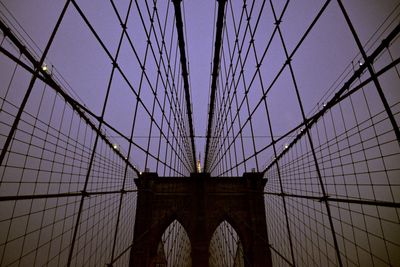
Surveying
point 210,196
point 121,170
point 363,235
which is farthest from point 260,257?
point 363,235

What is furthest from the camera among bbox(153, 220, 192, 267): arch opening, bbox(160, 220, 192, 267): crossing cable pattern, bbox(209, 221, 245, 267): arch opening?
bbox(209, 221, 245, 267): arch opening

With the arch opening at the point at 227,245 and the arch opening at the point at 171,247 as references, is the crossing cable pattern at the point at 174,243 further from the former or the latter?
the arch opening at the point at 227,245

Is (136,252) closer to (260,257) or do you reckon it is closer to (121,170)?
(121,170)

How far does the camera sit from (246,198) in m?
12.3

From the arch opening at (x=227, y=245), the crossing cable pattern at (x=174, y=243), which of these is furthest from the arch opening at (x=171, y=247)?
the arch opening at (x=227, y=245)

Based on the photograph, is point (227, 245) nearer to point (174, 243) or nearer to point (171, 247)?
point (174, 243)

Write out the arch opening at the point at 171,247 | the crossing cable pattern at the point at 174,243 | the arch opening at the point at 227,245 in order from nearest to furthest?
the crossing cable pattern at the point at 174,243, the arch opening at the point at 171,247, the arch opening at the point at 227,245

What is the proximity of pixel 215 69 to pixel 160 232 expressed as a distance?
9.55 m

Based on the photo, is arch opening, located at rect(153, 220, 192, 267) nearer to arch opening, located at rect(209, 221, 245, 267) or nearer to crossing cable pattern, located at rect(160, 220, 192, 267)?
crossing cable pattern, located at rect(160, 220, 192, 267)

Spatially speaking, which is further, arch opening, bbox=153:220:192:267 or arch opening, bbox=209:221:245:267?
arch opening, bbox=209:221:245:267

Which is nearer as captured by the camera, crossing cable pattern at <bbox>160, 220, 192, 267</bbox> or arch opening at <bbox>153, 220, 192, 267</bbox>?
crossing cable pattern at <bbox>160, 220, 192, 267</bbox>

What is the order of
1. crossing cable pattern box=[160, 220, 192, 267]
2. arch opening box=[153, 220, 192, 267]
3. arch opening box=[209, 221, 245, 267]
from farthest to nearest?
arch opening box=[209, 221, 245, 267] < arch opening box=[153, 220, 192, 267] < crossing cable pattern box=[160, 220, 192, 267]

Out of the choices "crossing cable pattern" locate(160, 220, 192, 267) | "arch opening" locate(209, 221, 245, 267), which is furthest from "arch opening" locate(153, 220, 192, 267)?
"arch opening" locate(209, 221, 245, 267)

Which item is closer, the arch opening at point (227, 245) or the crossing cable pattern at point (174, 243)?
the crossing cable pattern at point (174, 243)
